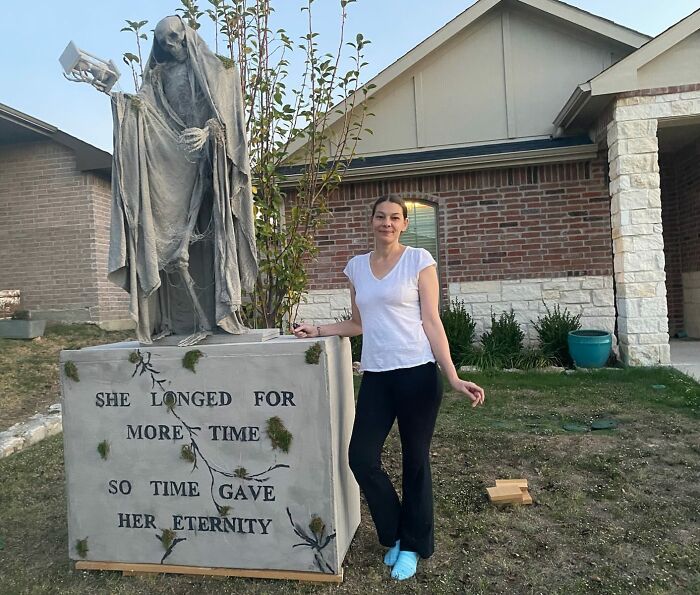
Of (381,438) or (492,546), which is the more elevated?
(381,438)

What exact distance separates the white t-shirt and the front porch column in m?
Result: 5.81

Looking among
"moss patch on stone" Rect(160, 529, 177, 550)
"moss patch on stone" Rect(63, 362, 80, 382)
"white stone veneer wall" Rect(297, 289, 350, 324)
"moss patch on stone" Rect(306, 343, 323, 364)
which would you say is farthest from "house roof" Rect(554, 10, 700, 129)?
"moss patch on stone" Rect(160, 529, 177, 550)

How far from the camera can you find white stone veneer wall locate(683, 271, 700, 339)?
1000 centimetres

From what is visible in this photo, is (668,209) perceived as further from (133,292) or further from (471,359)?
(133,292)

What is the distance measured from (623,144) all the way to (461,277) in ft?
9.54

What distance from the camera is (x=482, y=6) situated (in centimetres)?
899

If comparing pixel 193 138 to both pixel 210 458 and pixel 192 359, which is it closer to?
pixel 192 359

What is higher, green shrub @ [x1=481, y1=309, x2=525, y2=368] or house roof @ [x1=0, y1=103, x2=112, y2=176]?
house roof @ [x1=0, y1=103, x2=112, y2=176]

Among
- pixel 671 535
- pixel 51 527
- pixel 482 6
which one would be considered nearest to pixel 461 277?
pixel 482 6

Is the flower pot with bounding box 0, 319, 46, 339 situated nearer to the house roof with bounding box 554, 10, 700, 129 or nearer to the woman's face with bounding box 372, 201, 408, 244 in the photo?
the woman's face with bounding box 372, 201, 408, 244

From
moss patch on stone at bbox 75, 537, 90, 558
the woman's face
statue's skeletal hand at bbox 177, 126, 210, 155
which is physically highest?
statue's skeletal hand at bbox 177, 126, 210, 155

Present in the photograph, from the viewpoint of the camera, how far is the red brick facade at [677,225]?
33.2 feet

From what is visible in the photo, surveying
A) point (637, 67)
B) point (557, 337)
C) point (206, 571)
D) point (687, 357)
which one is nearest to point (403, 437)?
point (206, 571)

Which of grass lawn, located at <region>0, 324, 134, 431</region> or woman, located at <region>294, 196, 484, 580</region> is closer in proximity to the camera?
woman, located at <region>294, 196, 484, 580</region>
